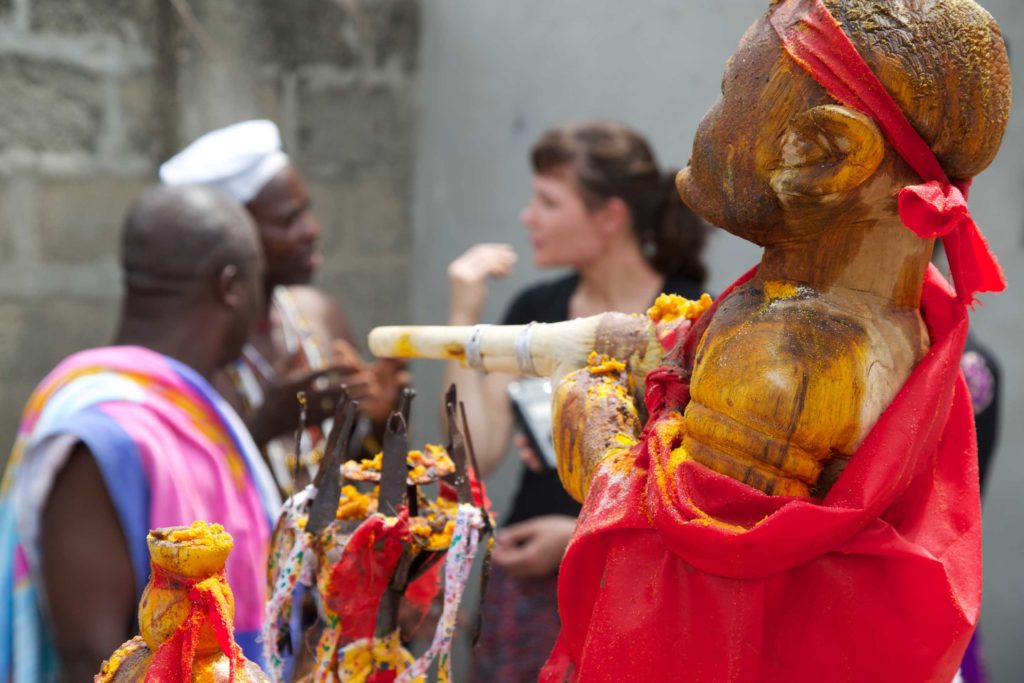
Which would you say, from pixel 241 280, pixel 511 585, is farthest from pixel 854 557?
pixel 511 585

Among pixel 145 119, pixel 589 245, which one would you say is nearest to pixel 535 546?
pixel 589 245

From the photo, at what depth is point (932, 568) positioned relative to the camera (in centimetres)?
119

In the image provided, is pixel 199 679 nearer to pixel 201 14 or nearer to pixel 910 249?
pixel 910 249

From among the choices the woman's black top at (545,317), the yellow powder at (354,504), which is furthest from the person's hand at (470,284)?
the yellow powder at (354,504)

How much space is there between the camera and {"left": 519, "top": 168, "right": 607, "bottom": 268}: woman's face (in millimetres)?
3438

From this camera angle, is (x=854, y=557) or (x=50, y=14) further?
(x=50, y=14)

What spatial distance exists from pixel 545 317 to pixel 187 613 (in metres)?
2.35

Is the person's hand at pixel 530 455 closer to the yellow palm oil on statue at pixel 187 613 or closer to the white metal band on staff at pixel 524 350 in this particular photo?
the white metal band on staff at pixel 524 350

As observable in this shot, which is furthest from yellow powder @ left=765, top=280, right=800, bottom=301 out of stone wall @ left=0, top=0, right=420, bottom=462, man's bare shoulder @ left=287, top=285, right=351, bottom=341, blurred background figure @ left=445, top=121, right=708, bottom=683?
stone wall @ left=0, top=0, right=420, bottom=462

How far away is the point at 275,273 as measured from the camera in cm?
360

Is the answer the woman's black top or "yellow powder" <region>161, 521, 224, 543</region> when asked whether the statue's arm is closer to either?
"yellow powder" <region>161, 521, 224, 543</region>

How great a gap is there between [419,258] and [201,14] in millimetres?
1151

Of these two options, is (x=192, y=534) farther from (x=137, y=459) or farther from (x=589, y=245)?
(x=589, y=245)

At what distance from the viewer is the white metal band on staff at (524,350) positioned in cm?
148
